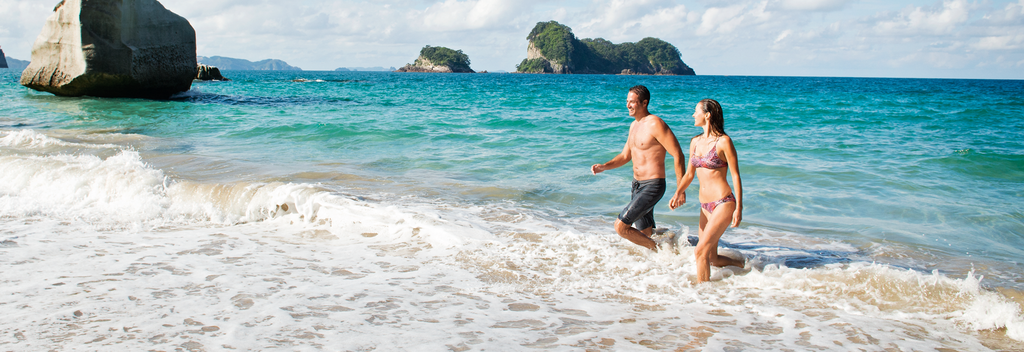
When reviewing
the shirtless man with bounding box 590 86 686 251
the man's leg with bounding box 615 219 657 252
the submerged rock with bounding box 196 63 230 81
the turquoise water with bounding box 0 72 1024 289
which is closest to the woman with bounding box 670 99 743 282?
the shirtless man with bounding box 590 86 686 251

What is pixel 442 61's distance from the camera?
440 ft

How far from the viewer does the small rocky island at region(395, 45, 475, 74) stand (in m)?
134

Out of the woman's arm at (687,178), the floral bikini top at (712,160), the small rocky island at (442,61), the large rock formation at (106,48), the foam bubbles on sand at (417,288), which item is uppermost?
the small rocky island at (442,61)

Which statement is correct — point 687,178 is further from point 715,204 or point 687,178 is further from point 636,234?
point 636,234

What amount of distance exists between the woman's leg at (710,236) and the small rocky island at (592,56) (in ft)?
422

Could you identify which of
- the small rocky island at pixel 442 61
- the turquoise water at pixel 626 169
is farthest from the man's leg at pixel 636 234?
the small rocky island at pixel 442 61

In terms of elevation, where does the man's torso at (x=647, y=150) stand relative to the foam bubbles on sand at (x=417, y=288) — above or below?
above

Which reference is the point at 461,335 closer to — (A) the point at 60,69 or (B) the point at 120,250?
(B) the point at 120,250

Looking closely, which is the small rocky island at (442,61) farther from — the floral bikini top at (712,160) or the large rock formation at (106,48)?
the floral bikini top at (712,160)

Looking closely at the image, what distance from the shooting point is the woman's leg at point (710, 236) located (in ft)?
12.6

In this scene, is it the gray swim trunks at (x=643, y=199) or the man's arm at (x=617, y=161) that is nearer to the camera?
the gray swim trunks at (x=643, y=199)

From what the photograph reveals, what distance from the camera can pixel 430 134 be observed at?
42.8 feet

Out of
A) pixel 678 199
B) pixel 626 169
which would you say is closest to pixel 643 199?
pixel 678 199

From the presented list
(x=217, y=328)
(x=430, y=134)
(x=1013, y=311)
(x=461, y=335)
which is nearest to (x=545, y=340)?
(x=461, y=335)
